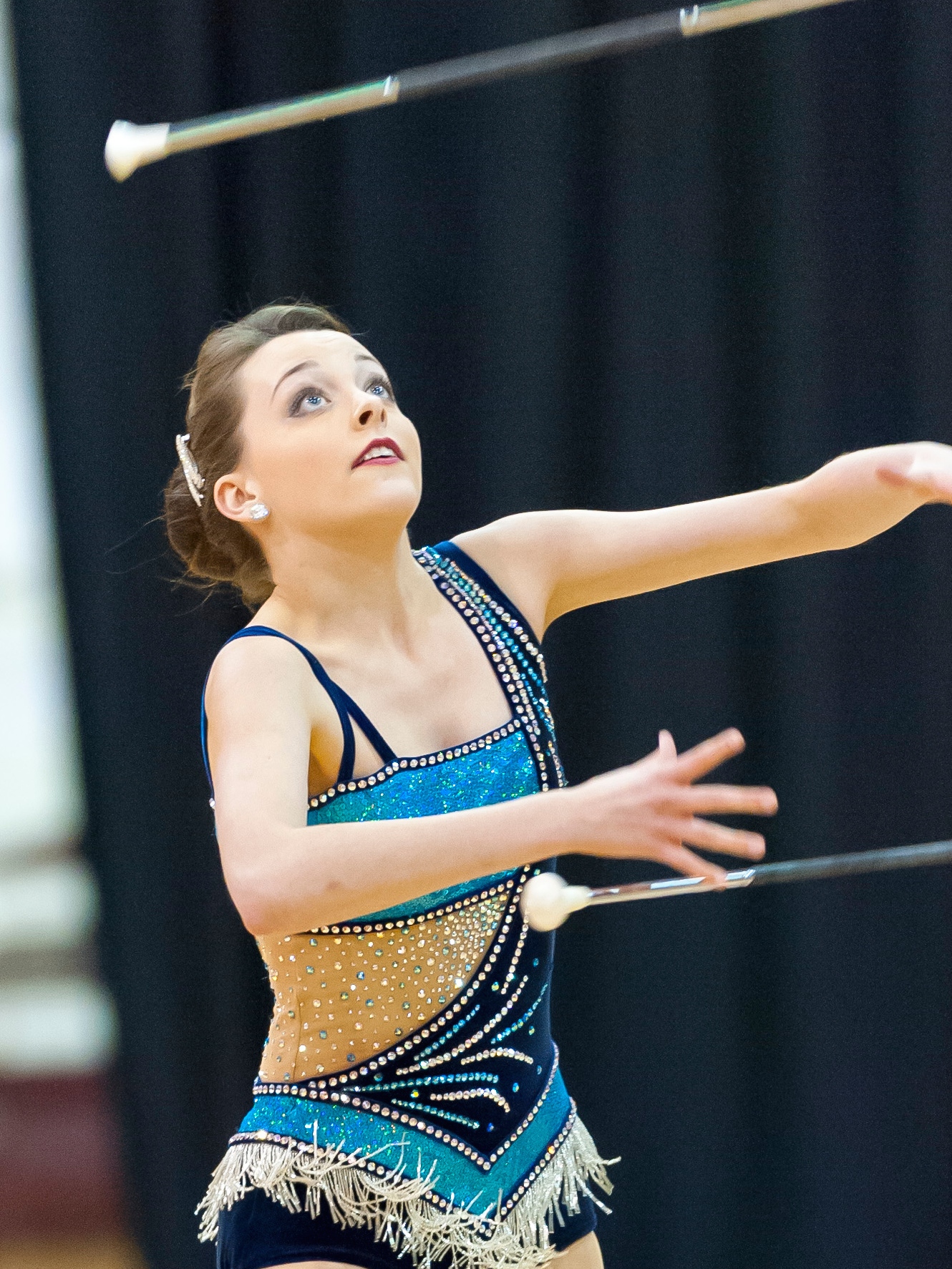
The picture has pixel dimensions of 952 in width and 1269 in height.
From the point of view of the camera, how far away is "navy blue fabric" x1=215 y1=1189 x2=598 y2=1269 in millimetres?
1194

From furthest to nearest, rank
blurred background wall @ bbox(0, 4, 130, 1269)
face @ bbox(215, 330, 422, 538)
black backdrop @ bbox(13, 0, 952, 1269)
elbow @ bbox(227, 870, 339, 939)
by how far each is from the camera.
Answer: blurred background wall @ bbox(0, 4, 130, 1269) < black backdrop @ bbox(13, 0, 952, 1269) < face @ bbox(215, 330, 422, 538) < elbow @ bbox(227, 870, 339, 939)

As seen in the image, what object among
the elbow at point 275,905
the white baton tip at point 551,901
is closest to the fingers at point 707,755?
the white baton tip at point 551,901

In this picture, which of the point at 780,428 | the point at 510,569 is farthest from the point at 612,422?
the point at 510,569

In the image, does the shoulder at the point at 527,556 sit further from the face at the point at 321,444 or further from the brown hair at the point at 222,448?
the brown hair at the point at 222,448

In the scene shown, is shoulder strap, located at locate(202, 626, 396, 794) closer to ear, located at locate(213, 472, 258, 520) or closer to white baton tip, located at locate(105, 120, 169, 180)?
ear, located at locate(213, 472, 258, 520)

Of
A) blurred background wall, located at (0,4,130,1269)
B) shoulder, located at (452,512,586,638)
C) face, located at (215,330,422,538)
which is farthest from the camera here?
blurred background wall, located at (0,4,130,1269)

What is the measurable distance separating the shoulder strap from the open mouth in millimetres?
164

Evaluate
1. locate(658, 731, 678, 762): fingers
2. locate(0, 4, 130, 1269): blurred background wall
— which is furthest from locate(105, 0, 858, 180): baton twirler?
locate(0, 4, 130, 1269): blurred background wall

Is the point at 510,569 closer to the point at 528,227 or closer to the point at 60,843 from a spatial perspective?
the point at 528,227

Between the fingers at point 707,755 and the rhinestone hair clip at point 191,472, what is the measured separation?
2.07ft

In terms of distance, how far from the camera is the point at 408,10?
82.5 inches

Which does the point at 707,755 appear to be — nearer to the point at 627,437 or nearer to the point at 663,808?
the point at 663,808

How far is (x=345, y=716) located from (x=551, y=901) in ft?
1.01

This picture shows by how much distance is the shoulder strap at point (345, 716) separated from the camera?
123 centimetres
